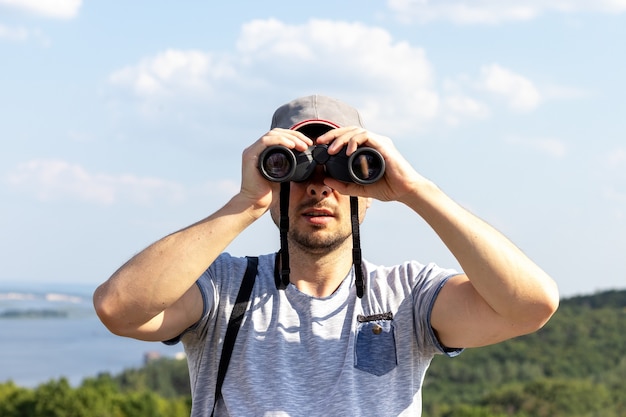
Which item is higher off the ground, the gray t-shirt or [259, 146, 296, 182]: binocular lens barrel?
[259, 146, 296, 182]: binocular lens barrel

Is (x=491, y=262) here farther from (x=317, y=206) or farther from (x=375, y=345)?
(x=317, y=206)

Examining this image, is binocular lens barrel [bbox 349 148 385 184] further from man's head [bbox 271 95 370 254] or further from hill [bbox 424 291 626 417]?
hill [bbox 424 291 626 417]

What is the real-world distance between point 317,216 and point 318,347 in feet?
1.46

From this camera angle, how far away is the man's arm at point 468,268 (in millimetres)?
2992

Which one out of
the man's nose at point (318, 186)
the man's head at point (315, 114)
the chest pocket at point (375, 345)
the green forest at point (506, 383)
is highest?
the green forest at point (506, 383)

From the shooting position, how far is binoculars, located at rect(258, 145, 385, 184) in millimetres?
3062

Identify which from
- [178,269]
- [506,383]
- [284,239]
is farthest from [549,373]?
[178,269]

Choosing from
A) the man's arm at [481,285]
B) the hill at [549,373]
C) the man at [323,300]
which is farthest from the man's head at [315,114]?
the hill at [549,373]

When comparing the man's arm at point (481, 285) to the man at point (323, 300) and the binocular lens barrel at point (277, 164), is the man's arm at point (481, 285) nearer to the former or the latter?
the man at point (323, 300)

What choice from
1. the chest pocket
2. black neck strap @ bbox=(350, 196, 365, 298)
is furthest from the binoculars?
the chest pocket

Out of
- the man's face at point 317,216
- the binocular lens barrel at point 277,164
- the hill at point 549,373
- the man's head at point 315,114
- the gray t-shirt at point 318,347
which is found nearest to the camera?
the gray t-shirt at point 318,347

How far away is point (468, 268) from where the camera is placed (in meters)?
3.02

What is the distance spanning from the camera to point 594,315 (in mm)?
76500

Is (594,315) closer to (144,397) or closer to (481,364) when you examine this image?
(481,364)
